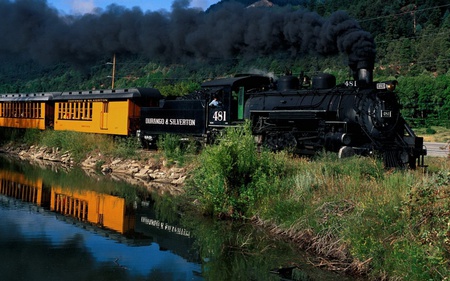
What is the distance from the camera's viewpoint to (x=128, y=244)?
37.7ft

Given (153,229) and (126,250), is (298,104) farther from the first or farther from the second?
(126,250)

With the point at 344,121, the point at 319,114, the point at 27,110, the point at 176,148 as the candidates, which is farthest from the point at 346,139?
the point at 27,110

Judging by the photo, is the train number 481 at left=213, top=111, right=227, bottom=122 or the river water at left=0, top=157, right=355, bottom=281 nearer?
the river water at left=0, top=157, right=355, bottom=281

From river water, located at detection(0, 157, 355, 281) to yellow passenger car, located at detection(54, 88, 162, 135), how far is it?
9.92m

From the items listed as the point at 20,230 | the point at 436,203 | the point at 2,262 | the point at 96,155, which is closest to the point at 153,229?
the point at 20,230

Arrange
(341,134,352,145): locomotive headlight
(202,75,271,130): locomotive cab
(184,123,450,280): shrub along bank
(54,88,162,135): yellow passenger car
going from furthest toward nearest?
(54,88,162,135): yellow passenger car
(202,75,271,130): locomotive cab
(341,134,352,145): locomotive headlight
(184,123,450,280): shrub along bank

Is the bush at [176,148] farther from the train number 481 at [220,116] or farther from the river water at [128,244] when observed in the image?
the river water at [128,244]

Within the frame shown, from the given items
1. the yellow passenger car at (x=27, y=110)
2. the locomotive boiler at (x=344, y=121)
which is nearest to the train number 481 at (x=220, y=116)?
the locomotive boiler at (x=344, y=121)

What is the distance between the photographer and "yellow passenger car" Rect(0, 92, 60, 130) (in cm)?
3309

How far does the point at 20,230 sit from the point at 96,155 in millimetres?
12923

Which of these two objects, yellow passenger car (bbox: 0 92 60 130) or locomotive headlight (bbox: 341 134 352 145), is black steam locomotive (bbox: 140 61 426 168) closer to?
locomotive headlight (bbox: 341 134 352 145)

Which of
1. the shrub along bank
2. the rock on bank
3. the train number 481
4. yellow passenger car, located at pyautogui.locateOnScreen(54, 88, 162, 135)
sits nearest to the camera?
the shrub along bank

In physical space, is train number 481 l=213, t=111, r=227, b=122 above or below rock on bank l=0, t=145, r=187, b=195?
above

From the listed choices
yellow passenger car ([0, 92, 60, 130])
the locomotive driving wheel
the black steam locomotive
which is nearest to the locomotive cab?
the black steam locomotive
